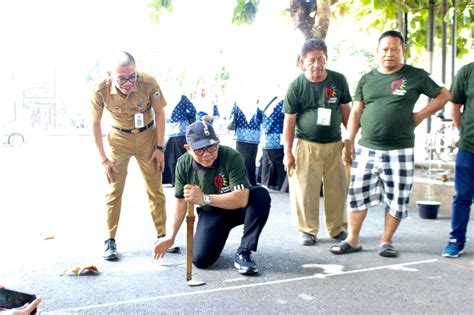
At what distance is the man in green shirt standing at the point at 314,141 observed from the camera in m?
4.71

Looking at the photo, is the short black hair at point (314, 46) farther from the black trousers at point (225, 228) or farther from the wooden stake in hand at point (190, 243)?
the wooden stake in hand at point (190, 243)

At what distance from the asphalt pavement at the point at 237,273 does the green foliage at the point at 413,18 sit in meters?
3.68

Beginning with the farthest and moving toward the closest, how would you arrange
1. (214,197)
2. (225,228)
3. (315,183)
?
(315,183) → (225,228) → (214,197)

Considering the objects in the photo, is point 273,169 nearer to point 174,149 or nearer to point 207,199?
point 174,149

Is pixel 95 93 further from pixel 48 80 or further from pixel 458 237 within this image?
pixel 48 80

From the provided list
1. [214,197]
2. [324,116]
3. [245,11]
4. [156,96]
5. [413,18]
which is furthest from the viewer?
[413,18]

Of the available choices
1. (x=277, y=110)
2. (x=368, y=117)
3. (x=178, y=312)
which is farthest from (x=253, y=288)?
(x=277, y=110)

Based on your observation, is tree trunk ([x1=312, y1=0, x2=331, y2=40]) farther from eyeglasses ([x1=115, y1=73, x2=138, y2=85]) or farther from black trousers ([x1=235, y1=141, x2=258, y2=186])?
eyeglasses ([x1=115, y1=73, x2=138, y2=85])

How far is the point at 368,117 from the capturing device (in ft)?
14.2

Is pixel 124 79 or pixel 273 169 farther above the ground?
pixel 124 79

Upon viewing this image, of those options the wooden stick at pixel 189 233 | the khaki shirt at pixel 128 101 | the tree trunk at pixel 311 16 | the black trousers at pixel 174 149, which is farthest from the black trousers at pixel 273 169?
the wooden stick at pixel 189 233

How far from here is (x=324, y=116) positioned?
4711mm

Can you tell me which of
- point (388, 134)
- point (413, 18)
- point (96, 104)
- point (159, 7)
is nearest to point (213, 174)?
point (96, 104)

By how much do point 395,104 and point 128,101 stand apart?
7.27 ft
